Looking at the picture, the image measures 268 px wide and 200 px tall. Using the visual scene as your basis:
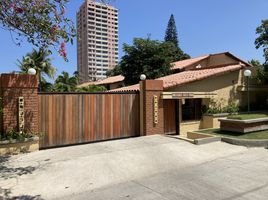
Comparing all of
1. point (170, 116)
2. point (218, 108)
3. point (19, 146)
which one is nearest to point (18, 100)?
point (19, 146)

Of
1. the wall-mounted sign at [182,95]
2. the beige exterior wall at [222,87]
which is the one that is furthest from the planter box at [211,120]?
the wall-mounted sign at [182,95]

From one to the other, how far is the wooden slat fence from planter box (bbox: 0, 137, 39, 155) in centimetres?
52

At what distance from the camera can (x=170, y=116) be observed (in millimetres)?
13602

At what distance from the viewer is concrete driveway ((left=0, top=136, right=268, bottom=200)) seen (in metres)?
5.75

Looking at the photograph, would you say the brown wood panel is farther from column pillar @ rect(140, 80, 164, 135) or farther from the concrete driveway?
the concrete driveway

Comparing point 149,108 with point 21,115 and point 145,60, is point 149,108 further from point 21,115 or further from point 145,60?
point 145,60

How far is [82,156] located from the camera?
8719mm

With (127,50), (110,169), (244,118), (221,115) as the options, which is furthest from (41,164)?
(127,50)

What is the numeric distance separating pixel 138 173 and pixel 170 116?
6.73 metres

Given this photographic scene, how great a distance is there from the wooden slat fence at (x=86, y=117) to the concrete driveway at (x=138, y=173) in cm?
76

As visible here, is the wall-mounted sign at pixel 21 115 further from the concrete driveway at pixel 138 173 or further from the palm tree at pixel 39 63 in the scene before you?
the palm tree at pixel 39 63

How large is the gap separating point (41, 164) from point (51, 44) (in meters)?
3.67

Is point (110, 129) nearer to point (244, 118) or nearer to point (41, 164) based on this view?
point (41, 164)

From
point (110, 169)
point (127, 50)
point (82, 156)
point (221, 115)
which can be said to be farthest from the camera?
point (127, 50)
